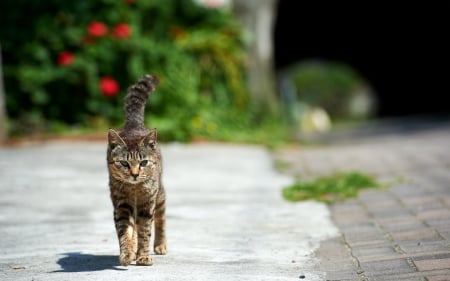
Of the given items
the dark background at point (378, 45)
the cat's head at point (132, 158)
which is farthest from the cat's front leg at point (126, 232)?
the dark background at point (378, 45)

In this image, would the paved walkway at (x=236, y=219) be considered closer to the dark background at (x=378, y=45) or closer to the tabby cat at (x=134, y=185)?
the tabby cat at (x=134, y=185)

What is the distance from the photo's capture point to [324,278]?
5.48 m

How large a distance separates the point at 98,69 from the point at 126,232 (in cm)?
812

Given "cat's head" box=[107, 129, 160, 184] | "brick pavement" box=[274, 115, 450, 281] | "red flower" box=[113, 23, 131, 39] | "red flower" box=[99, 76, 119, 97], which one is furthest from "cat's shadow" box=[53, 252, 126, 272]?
"red flower" box=[113, 23, 131, 39]

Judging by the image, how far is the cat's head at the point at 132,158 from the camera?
5.64 m

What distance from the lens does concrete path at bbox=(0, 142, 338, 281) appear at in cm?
571

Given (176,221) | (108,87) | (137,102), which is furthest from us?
(108,87)

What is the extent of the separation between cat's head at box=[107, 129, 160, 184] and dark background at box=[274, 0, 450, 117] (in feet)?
61.8

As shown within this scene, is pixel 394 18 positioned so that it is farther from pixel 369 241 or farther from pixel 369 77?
pixel 369 241

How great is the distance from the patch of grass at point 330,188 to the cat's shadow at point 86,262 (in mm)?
2693

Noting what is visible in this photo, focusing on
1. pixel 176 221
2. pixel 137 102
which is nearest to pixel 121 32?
pixel 176 221

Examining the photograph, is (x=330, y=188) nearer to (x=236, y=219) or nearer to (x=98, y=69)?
(x=236, y=219)

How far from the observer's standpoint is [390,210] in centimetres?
755

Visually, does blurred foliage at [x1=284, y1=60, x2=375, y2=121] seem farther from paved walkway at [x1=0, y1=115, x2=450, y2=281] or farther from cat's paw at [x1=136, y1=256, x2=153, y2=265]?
cat's paw at [x1=136, y1=256, x2=153, y2=265]
